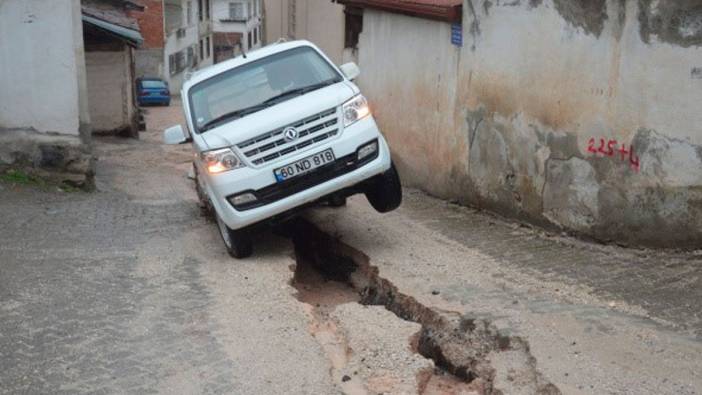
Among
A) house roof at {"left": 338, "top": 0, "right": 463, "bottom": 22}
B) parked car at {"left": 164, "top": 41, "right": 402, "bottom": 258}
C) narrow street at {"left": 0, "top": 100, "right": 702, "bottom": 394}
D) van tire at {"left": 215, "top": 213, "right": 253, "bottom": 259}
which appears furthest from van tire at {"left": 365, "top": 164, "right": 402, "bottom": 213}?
house roof at {"left": 338, "top": 0, "right": 463, "bottom": 22}

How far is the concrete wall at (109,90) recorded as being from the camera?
20719mm

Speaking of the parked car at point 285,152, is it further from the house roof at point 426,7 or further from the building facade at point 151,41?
the building facade at point 151,41

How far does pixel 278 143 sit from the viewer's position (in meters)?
7.78

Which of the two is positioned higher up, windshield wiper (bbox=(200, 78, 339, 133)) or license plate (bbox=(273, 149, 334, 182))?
windshield wiper (bbox=(200, 78, 339, 133))

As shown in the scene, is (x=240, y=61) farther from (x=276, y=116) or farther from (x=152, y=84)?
(x=152, y=84)

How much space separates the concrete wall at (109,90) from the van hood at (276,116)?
1360 centimetres

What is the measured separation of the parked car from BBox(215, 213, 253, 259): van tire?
0.03 ft

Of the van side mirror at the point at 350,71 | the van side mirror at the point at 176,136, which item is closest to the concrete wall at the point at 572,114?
the van side mirror at the point at 350,71

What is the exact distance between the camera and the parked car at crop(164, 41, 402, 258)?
7762 millimetres

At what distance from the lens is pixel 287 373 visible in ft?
17.5

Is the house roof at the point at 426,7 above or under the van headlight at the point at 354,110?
above

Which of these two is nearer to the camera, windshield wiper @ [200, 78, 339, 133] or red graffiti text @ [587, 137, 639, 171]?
red graffiti text @ [587, 137, 639, 171]

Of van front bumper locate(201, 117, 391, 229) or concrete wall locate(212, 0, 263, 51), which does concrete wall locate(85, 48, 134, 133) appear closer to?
van front bumper locate(201, 117, 391, 229)

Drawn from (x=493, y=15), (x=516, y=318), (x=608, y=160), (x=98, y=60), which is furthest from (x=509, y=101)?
(x=98, y=60)
